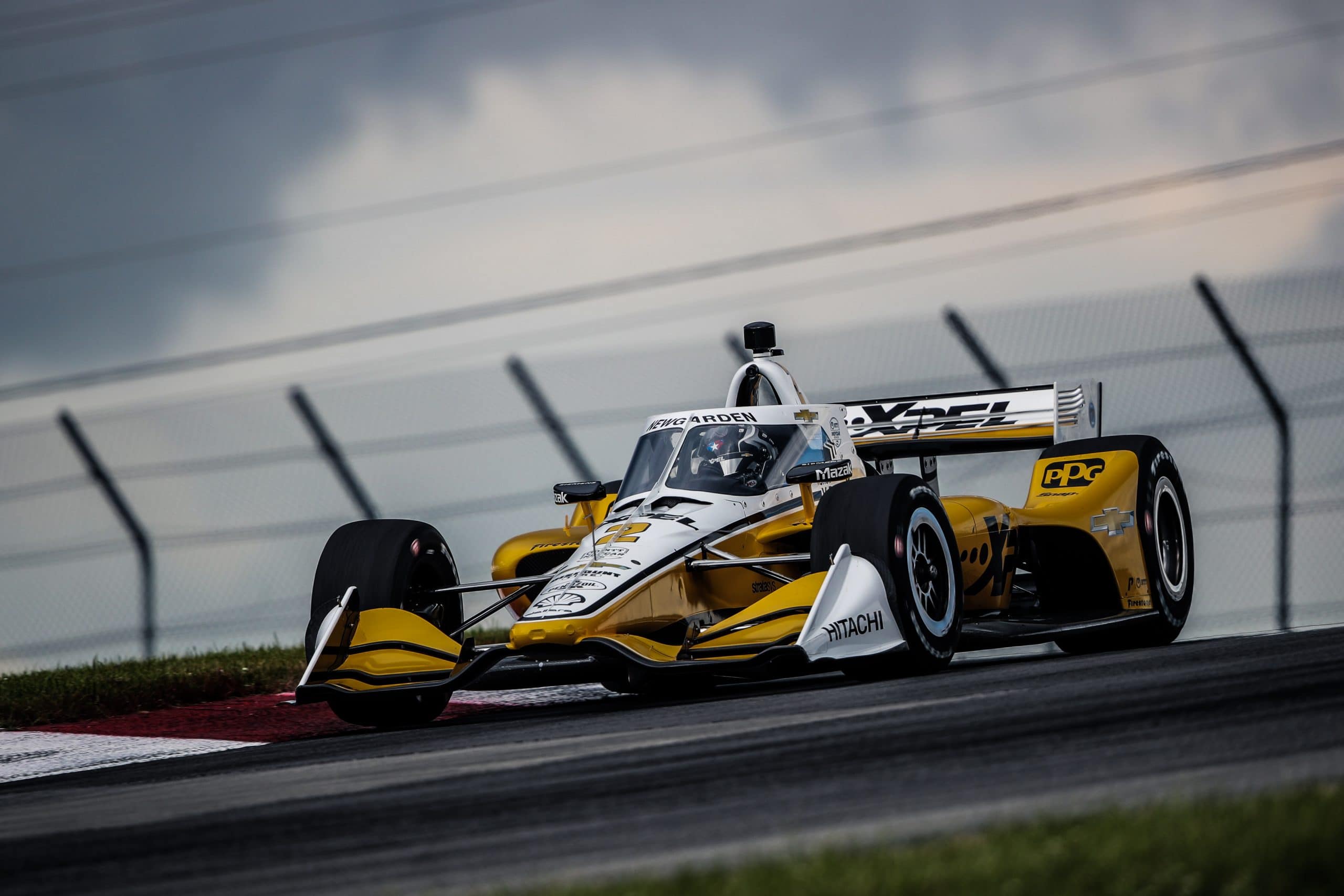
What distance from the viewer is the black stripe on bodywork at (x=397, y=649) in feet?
27.1

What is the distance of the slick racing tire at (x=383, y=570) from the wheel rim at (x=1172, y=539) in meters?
4.41

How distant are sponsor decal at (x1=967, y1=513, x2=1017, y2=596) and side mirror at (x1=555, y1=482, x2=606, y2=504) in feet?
6.95

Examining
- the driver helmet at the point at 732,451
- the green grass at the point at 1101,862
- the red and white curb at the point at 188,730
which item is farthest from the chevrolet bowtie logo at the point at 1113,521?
the green grass at the point at 1101,862

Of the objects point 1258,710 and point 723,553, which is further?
point 723,553

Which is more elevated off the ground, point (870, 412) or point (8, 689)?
point (870, 412)

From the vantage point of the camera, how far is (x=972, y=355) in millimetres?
12594

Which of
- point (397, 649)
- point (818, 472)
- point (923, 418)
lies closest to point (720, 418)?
point (818, 472)

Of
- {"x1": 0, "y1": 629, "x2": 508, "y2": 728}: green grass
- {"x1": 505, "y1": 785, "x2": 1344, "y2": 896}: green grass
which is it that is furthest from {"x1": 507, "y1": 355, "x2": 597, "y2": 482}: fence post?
{"x1": 505, "y1": 785, "x2": 1344, "y2": 896}: green grass

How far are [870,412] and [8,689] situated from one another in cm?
595

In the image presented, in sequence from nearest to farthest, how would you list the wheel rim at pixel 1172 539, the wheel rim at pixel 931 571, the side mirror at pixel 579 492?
1. the wheel rim at pixel 931 571
2. the side mirror at pixel 579 492
3. the wheel rim at pixel 1172 539

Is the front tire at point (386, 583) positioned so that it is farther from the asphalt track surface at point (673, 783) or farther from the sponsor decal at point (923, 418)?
the sponsor decal at point (923, 418)

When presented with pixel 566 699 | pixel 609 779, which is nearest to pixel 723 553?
pixel 566 699

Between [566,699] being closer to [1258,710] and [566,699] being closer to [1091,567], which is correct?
[1091,567]

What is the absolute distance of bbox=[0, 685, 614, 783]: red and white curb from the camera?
7.86 meters
